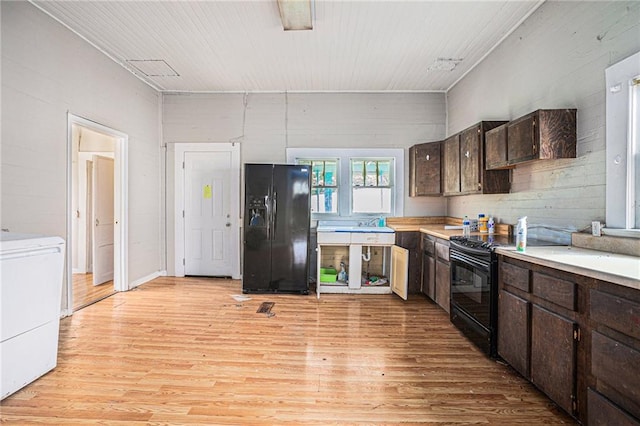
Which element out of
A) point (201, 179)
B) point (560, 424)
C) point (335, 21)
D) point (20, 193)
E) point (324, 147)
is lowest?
point (560, 424)

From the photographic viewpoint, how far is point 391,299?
4.10 meters

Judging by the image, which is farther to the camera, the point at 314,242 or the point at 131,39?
the point at 314,242

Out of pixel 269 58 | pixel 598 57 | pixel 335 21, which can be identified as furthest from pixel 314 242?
pixel 598 57

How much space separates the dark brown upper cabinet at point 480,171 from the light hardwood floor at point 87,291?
4657 mm

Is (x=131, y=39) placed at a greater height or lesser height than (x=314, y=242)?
greater

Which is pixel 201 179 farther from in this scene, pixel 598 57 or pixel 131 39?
pixel 598 57

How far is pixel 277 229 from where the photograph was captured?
170 inches

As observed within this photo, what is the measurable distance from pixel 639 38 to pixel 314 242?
3.97 meters

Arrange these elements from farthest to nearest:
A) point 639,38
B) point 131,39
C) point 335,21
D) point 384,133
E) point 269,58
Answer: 1. point 384,133
2. point 269,58
3. point 131,39
4. point 335,21
5. point 639,38

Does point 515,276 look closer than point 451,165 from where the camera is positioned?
Yes

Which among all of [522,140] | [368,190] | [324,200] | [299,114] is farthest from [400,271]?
[299,114]

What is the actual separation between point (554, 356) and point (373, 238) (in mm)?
2586

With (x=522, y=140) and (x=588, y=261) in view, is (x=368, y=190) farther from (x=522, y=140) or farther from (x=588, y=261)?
(x=588, y=261)

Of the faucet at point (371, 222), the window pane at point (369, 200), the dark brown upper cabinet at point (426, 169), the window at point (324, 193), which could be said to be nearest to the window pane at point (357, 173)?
the window pane at point (369, 200)
